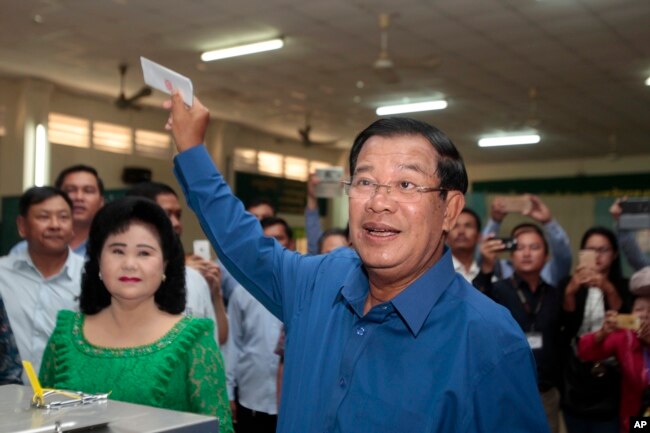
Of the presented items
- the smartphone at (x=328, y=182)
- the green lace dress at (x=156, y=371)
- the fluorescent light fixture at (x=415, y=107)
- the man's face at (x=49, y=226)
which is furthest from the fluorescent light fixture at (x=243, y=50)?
the green lace dress at (x=156, y=371)

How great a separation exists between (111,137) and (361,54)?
4408 mm

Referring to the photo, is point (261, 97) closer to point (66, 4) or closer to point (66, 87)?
point (66, 87)

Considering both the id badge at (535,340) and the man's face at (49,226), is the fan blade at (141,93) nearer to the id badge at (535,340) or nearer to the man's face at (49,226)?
the man's face at (49,226)

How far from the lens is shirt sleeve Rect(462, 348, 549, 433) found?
112cm

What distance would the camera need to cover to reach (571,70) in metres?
8.27

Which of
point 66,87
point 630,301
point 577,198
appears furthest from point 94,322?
point 577,198

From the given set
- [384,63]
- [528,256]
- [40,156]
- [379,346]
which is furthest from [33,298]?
[40,156]

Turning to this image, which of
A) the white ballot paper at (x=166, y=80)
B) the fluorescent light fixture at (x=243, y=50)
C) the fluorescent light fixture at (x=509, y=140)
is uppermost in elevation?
the fluorescent light fixture at (x=243, y=50)

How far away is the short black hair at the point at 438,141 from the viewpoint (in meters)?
1.30

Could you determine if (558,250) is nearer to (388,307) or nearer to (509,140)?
(388,307)

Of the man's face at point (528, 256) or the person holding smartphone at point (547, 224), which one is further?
the person holding smartphone at point (547, 224)

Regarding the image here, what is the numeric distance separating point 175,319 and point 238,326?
5.36 ft

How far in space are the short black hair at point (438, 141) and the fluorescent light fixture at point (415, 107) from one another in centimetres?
873

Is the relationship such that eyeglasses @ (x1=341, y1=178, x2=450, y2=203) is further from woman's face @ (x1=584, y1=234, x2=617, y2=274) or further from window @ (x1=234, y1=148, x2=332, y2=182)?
window @ (x1=234, y1=148, x2=332, y2=182)
